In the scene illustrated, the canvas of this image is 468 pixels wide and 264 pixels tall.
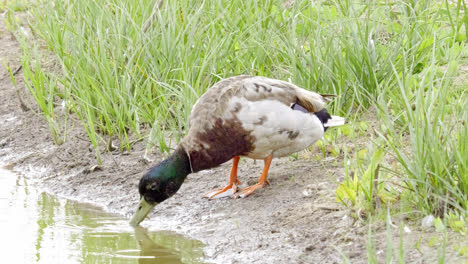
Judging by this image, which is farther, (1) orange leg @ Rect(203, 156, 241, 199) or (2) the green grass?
(2) the green grass

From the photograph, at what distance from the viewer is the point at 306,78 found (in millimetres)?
5547

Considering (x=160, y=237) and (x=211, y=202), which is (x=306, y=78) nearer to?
(x=211, y=202)

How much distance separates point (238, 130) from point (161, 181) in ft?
1.78

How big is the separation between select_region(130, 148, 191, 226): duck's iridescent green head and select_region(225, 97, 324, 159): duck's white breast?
398 millimetres

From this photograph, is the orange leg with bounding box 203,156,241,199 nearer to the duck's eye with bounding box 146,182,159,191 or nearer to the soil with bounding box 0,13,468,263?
the soil with bounding box 0,13,468,263

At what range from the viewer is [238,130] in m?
4.60

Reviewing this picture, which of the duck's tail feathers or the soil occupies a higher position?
the duck's tail feathers

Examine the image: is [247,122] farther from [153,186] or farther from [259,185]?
[153,186]

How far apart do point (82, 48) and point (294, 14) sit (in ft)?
5.00

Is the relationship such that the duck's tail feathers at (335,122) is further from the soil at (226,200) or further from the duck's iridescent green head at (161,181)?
the duck's iridescent green head at (161,181)

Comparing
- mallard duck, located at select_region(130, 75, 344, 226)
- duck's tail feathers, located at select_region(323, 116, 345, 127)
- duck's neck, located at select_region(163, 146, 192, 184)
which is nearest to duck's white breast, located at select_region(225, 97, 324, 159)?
mallard duck, located at select_region(130, 75, 344, 226)

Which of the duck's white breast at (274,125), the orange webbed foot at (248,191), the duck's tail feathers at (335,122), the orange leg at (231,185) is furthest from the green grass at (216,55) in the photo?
the orange webbed foot at (248,191)

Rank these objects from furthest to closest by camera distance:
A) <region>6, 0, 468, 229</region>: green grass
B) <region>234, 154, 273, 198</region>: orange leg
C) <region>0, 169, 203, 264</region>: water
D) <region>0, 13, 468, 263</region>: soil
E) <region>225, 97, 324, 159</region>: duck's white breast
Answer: <region>6, 0, 468, 229</region>: green grass, <region>234, 154, 273, 198</region>: orange leg, <region>225, 97, 324, 159</region>: duck's white breast, <region>0, 169, 203, 264</region>: water, <region>0, 13, 468, 263</region>: soil

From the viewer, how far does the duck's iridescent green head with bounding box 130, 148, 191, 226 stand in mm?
4719
